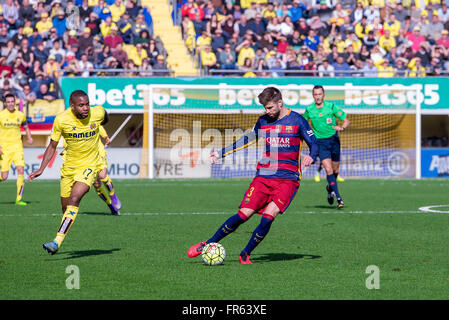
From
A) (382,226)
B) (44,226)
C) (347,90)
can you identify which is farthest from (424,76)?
(44,226)

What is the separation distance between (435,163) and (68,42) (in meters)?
13.8

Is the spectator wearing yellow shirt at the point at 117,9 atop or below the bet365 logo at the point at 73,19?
atop

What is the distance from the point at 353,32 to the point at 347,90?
3.68 m

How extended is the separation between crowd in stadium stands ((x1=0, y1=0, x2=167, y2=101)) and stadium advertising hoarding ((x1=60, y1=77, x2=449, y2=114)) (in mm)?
588

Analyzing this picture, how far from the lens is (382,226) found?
44.9 ft

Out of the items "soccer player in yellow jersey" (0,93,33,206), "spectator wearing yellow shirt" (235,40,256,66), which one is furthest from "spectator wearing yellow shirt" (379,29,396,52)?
"soccer player in yellow jersey" (0,93,33,206)

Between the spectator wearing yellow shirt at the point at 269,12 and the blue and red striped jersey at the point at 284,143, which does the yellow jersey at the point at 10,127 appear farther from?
the spectator wearing yellow shirt at the point at 269,12

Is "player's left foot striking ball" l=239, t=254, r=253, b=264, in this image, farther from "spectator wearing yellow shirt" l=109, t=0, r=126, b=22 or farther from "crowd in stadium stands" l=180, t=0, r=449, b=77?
"spectator wearing yellow shirt" l=109, t=0, r=126, b=22

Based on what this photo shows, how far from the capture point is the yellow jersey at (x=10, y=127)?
18.5 m

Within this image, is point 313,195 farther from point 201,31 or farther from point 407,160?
point 201,31

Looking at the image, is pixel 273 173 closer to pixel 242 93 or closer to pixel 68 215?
pixel 68 215

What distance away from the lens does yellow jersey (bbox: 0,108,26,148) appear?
18531 millimetres

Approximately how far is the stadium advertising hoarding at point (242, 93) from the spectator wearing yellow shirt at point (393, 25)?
11.5 feet

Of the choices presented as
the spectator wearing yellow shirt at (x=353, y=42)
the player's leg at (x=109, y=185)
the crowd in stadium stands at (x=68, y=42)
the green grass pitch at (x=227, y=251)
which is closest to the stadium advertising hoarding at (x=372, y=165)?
the spectator wearing yellow shirt at (x=353, y=42)
